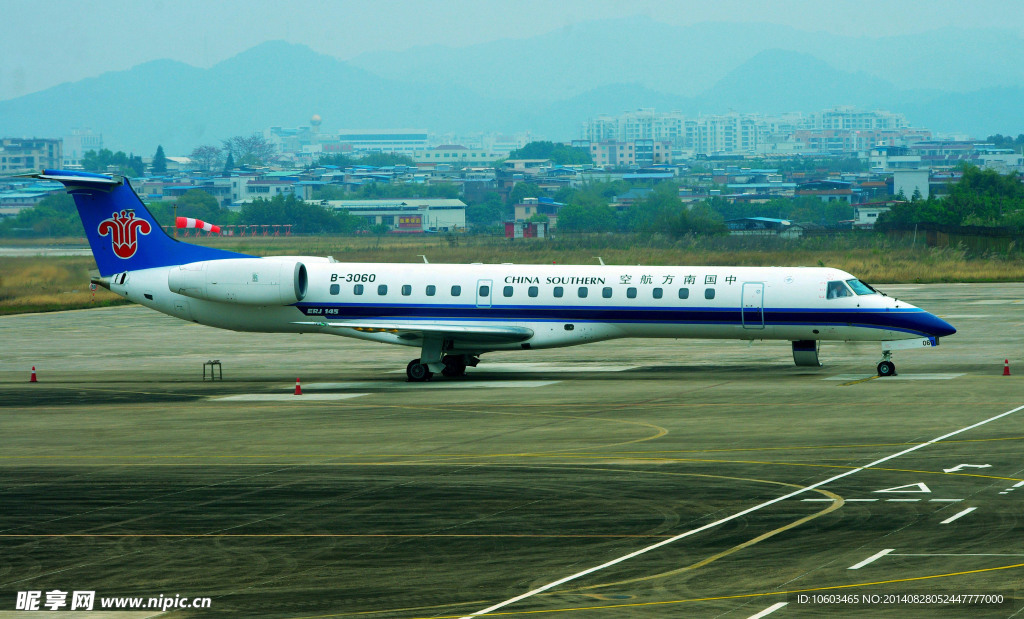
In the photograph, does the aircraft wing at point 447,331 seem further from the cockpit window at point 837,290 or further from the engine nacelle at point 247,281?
the cockpit window at point 837,290

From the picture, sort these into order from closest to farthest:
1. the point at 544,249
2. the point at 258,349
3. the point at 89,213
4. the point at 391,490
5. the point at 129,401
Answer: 1. the point at 391,490
2. the point at 129,401
3. the point at 89,213
4. the point at 258,349
5. the point at 544,249

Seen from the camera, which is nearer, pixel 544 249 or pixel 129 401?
pixel 129 401

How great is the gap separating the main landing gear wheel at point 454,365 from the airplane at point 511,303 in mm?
42

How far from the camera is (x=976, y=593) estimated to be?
1371cm

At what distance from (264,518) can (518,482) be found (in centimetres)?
445

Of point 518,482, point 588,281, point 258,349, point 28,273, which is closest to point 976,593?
point 518,482

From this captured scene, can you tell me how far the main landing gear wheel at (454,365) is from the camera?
3681 cm

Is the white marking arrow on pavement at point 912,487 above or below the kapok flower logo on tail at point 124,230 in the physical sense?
below

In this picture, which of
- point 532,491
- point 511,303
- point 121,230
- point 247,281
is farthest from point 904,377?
point 121,230

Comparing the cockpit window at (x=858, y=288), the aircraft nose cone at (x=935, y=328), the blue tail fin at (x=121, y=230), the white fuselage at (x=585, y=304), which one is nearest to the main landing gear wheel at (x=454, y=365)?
the white fuselage at (x=585, y=304)

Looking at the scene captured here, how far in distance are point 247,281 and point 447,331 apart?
6222 mm

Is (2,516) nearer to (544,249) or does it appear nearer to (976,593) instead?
(976,593)

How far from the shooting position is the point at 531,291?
35812 mm
